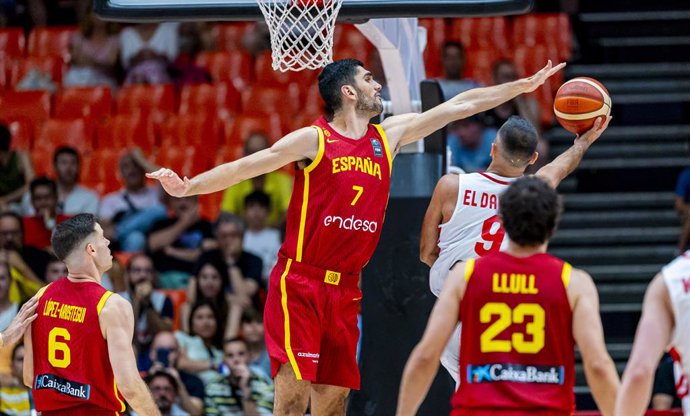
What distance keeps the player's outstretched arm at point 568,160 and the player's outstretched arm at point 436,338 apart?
60.1 inches

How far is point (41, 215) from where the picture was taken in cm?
1156

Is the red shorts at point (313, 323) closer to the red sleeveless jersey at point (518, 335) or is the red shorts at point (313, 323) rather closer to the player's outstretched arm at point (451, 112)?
the player's outstretched arm at point (451, 112)

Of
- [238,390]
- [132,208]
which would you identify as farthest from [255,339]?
[132,208]

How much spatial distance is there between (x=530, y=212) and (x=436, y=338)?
0.59m

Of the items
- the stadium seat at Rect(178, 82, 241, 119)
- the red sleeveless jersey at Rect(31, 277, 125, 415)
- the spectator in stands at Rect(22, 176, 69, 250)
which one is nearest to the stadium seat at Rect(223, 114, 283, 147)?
the stadium seat at Rect(178, 82, 241, 119)

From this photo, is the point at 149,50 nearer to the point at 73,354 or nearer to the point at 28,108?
the point at 28,108

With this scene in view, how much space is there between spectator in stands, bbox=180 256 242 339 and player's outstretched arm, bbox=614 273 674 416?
5669mm

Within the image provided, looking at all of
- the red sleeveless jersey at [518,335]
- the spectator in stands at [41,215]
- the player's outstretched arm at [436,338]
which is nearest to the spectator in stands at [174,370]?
the spectator in stands at [41,215]

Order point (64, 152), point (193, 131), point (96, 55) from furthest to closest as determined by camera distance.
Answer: point (96, 55)
point (193, 131)
point (64, 152)

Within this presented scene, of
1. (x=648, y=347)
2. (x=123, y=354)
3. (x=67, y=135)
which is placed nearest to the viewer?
(x=648, y=347)

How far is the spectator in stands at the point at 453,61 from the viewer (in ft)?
40.5

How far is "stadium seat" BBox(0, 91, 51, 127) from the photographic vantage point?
524 inches

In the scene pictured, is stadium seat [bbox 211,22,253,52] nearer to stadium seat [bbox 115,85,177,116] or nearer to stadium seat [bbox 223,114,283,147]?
stadium seat [bbox 115,85,177,116]

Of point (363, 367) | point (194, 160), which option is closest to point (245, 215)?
point (194, 160)
